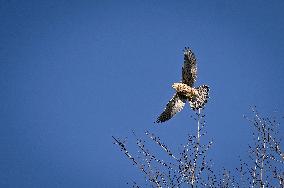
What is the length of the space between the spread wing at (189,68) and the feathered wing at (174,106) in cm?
49

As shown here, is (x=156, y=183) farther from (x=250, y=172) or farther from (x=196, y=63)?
(x=196, y=63)

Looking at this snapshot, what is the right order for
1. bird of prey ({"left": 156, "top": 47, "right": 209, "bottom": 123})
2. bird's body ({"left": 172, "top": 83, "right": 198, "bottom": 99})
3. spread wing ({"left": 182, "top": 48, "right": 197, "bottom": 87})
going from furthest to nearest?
bird's body ({"left": 172, "top": 83, "right": 198, "bottom": 99}), bird of prey ({"left": 156, "top": 47, "right": 209, "bottom": 123}), spread wing ({"left": 182, "top": 48, "right": 197, "bottom": 87})

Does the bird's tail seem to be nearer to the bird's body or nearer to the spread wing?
the bird's body

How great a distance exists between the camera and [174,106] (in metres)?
11.4

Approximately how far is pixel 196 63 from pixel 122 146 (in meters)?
4.07

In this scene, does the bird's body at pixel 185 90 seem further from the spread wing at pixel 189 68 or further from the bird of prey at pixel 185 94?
the spread wing at pixel 189 68

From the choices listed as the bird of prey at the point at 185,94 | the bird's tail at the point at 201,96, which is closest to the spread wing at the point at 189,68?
the bird of prey at the point at 185,94

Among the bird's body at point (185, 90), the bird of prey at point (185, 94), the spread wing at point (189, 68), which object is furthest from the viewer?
the bird's body at point (185, 90)

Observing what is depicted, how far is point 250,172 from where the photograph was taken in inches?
361

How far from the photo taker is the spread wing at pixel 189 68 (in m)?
10.4

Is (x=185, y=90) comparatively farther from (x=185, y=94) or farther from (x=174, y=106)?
(x=174, y=106)

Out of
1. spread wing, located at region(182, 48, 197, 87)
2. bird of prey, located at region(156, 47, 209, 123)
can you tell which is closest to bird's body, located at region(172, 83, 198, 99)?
bird of prey, located at region(156, 47, 209, 123)

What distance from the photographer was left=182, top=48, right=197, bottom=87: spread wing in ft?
34.1

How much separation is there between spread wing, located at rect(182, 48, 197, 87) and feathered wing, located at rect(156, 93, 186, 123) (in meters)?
0.49
